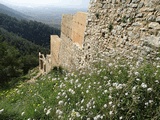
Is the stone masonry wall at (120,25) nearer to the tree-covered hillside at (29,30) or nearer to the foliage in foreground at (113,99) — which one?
A: the foliage in foreground at (113,99)

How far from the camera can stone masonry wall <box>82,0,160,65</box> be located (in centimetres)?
541

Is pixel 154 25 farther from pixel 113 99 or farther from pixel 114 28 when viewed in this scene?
pixel 113 99

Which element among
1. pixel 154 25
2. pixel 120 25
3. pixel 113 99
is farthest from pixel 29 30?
pixel 113 99

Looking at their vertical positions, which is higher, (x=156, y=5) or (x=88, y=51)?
(x=156, y=5)

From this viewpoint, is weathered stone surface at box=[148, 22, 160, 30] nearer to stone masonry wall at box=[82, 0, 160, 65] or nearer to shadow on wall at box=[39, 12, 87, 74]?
stone masonry wall at box=[82, 0, 160, 65]

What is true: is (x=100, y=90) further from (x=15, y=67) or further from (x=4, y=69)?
(x=15, y=67)

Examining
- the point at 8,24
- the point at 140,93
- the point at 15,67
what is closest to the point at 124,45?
the point at 140,93

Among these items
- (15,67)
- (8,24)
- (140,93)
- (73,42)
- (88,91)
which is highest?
(140,93)

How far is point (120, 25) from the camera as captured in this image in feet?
21.7

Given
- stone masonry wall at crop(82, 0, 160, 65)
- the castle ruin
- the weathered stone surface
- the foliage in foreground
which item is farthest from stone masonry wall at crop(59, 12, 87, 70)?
the foliage in foreground

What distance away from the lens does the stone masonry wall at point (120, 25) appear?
17.8ft

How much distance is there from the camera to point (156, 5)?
17.4 feet

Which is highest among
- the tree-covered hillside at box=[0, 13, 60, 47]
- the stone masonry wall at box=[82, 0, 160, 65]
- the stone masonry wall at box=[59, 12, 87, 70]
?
the stone masonry wall at box=[82, 0, 160, 65]

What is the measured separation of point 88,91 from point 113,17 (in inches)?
139
